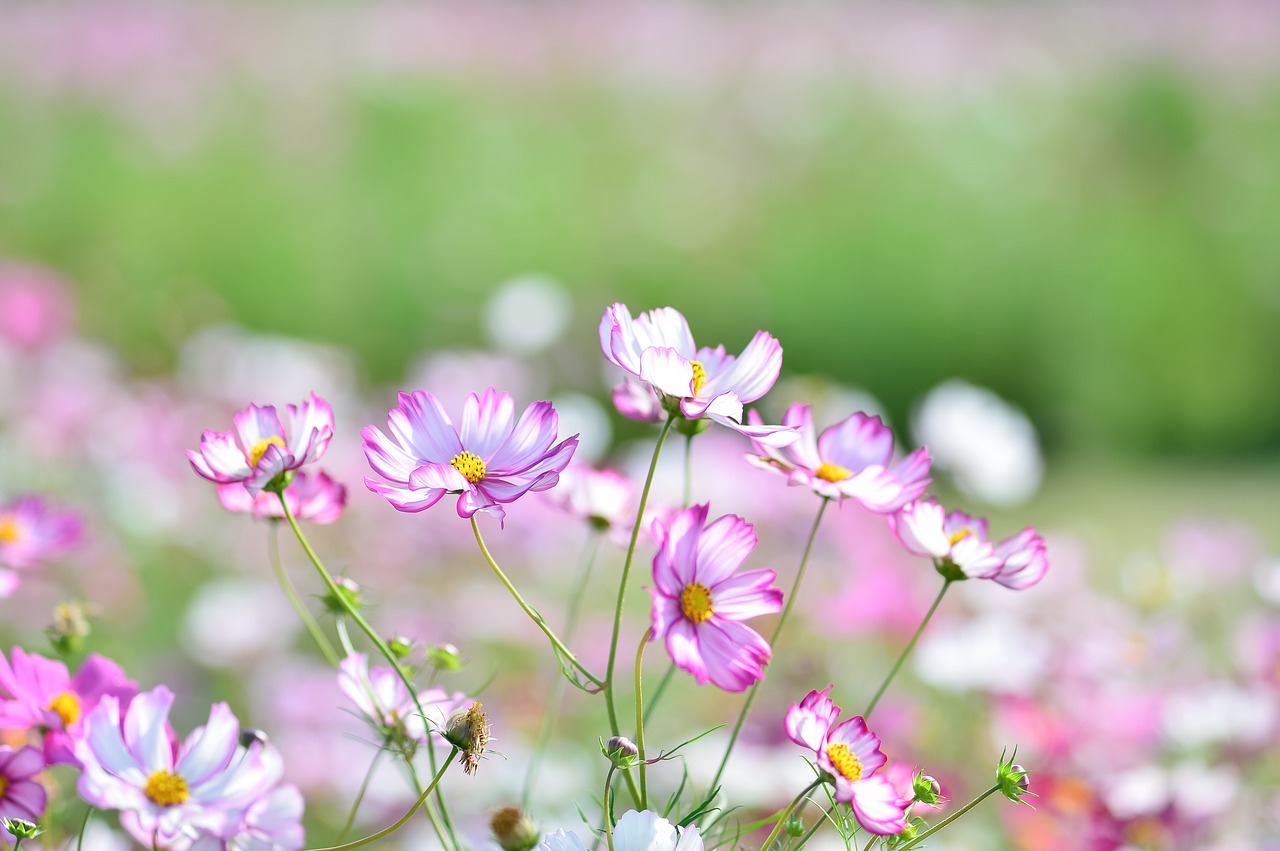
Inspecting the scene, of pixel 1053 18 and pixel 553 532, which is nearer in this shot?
pixel 553 532

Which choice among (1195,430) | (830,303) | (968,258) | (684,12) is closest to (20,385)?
(830,303)

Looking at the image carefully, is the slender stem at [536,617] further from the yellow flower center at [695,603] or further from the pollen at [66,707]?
the pollen at [66,707]

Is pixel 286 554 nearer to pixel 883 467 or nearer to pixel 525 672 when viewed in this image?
pixel 525 672

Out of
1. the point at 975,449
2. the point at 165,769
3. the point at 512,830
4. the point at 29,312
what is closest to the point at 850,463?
the point at 512,830

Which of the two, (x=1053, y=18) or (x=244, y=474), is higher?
(x=1053, y=18)

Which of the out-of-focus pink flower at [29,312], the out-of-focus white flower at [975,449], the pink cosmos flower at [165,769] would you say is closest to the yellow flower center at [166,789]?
the pink cosmos flower at [165,769]

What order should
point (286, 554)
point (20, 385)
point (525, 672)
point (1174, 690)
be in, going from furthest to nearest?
point (20, 385) → point (286, 554) → point (525, 672) → point (1174, 690)
